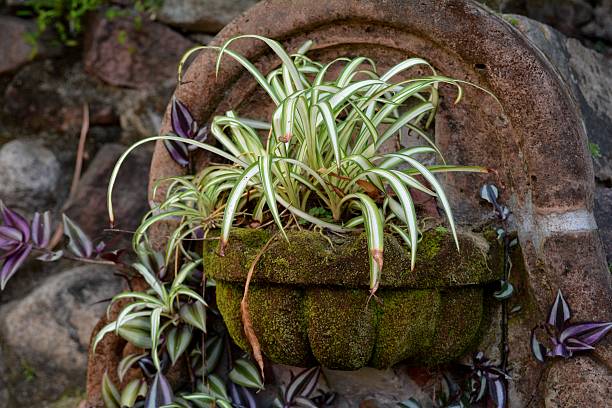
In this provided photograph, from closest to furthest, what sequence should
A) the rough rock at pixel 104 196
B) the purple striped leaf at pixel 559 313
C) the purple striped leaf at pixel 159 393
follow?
the purple striped leaf at pixel 559 313, the purple striped leaf at pixel 159 393, the rough rock at pixel 104 196

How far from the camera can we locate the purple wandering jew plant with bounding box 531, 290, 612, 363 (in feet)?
4.38

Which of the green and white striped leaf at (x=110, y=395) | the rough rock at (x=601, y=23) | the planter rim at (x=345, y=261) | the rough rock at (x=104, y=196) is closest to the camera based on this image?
the planter rim at (x=345, y=261)

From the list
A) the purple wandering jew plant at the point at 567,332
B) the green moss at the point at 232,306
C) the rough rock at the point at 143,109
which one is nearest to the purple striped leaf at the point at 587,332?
the purple wandering jew plant at the point at 567,332

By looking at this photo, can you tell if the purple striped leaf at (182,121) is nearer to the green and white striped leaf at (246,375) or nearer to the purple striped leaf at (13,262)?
the purple striped leaf at (13,262)

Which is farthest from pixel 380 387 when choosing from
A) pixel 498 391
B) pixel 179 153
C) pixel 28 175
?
pixel 28 175

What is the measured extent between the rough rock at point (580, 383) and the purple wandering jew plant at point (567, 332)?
0.11 feet

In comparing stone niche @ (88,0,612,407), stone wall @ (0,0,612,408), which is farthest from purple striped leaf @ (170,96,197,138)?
stone wall @ (0,0,612,408)

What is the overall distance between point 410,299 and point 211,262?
1.34 ft

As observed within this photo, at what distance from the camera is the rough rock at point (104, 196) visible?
2.08 metres

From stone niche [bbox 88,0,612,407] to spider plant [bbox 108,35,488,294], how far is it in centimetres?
5

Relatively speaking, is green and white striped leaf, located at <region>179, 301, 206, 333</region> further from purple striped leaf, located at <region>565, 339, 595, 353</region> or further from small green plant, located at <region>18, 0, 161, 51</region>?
small green plant, located at <region>18, 0, 161, 51</region>

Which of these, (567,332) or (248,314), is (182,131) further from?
(567,332)

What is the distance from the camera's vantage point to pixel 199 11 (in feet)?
7.07

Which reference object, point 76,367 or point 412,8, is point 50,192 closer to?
point 76,367
